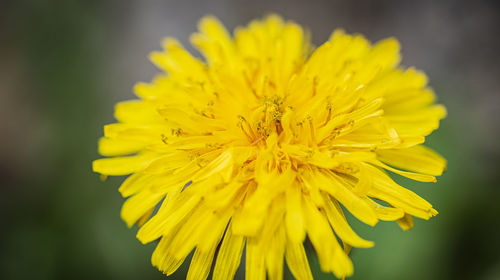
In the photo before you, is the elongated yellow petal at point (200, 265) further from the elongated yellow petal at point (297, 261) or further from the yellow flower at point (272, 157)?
the elongated yellow petal at point (297, 261)

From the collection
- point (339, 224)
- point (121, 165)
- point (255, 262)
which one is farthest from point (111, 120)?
point (339, 224)

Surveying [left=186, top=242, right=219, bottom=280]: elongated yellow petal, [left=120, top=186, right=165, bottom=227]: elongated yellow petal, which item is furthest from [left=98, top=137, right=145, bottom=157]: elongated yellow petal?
[left=186, top=242, right=219, bottom=280]: elongated yellow petal

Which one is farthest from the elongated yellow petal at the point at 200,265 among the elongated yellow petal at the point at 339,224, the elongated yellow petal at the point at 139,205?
the elongated yellow petal at the point at 339,224

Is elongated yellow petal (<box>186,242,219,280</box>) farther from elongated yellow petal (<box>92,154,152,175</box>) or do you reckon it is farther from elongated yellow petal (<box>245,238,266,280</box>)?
elongated yellow petal (<box>92,154,152,175</box>)

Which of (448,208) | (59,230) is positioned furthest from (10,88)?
(448,208)

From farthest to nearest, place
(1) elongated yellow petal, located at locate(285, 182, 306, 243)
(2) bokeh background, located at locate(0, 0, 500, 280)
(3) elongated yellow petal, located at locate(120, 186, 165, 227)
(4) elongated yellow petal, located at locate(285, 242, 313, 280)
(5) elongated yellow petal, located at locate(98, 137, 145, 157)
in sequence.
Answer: (2) bokeh background, located at locate(0, 0, 500, 280)
(5) elongated yellow petal, located at locate(98, 137, 145, 157)
(3) elongated yellow petal, located at locate(120, 186, 165, 227)
(4) elongated yellow petal, located at locate(285, 242, 313, 280)
(1) elongated yellow petal, located at locate(285, 182, 306, 243)

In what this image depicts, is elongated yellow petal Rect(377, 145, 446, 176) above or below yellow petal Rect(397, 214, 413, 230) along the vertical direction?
above

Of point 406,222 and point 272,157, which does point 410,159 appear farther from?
point 272,157

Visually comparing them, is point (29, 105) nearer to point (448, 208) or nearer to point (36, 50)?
point (36, 50)
